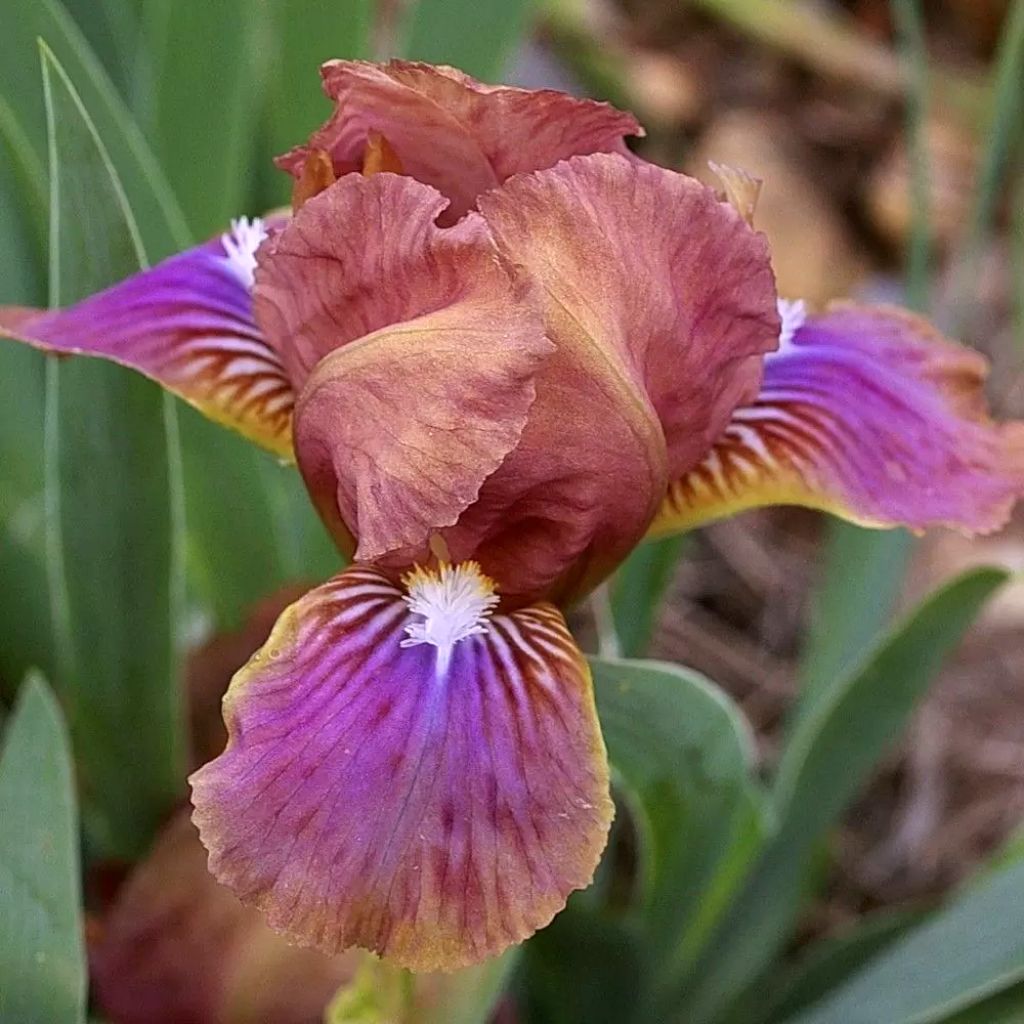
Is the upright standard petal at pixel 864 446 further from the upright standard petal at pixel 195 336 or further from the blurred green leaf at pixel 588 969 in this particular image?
the blurred green leaf at pixel 588 969

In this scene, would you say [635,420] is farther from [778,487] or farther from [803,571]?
[803,571]

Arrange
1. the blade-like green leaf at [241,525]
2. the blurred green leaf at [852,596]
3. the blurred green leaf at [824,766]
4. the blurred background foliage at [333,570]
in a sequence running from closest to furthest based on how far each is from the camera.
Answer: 1. the blurred background foliage at [333,570]
2. the blurred green leaf at [824,766]
3. the blade-like green leaf at [241,525]
4. the blurred green leaf at [852,596]

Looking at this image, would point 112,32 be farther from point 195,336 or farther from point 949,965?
point 949,965

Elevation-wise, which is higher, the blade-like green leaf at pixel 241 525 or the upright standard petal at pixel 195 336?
the upright standard petal at pixel 195 336

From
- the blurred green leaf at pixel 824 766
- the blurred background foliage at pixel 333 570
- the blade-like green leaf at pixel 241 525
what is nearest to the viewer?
the blurred background foliage at pixel 333 570

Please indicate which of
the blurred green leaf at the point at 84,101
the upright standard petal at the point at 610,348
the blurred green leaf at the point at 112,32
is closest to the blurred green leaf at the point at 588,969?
the upright standard petal at the point at 610,348

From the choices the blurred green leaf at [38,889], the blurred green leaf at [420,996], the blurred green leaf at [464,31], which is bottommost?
the blurred green leaf at [420,996]

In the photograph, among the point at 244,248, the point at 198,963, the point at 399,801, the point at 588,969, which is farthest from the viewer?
the point at 588,969

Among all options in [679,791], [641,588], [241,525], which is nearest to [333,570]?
[241,525]
